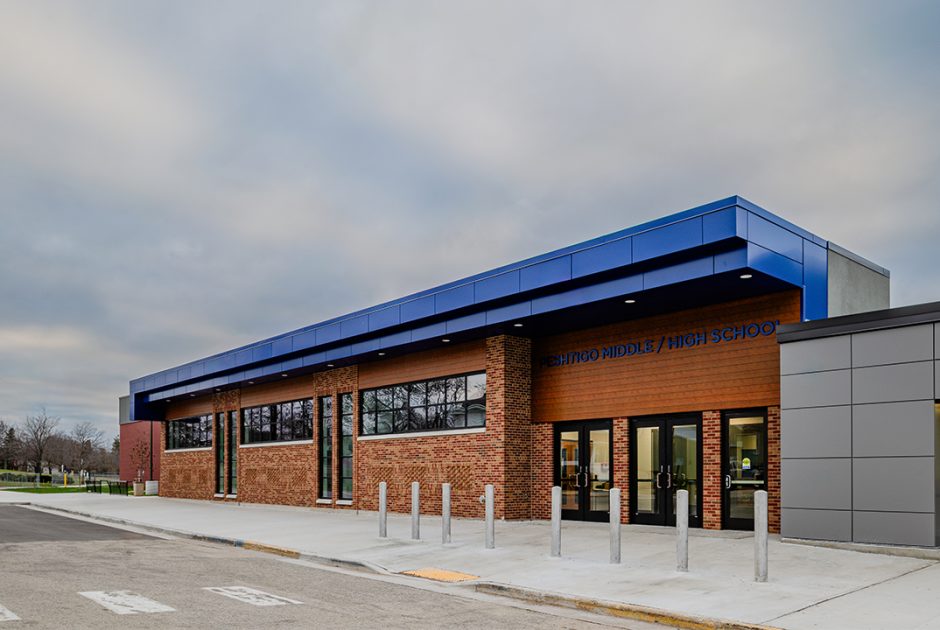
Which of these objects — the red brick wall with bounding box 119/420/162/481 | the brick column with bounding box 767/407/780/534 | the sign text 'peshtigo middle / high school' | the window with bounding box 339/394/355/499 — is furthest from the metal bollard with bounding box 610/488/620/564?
the red brick wall with bounding box 119/420/162/481

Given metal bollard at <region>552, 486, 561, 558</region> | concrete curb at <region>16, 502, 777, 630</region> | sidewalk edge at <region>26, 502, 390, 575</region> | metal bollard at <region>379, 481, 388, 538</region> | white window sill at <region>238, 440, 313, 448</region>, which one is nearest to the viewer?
concrete curb at <region>16, 502, 777, 630</region>

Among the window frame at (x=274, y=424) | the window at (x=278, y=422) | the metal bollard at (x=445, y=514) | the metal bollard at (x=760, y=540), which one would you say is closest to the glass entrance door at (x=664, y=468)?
the metal bollard at (x=445, y=514)

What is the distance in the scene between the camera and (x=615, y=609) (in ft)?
34.1

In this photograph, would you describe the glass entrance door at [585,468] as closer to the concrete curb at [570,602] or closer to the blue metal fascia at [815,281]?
the blue metal fascia at [815,281]

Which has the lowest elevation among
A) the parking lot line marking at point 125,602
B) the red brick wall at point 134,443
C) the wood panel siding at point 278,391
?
the red brick wall at point 134,443

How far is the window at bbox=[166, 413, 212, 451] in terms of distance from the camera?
127ft

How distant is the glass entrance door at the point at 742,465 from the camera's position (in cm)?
1672

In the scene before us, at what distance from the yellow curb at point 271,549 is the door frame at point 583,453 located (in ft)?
23.4

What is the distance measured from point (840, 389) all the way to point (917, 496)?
2057 mm

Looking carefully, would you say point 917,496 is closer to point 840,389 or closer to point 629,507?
point 840,389

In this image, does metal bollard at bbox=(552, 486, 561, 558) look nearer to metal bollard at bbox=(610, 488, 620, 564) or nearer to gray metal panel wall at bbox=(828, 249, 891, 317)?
metal bollard at bbox=(610, 488, 620, 564)

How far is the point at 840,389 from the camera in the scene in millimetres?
14352

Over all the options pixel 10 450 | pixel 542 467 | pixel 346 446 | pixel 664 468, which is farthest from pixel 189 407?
pixel 10 450

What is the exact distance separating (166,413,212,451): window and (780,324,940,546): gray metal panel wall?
2914 centimetres
